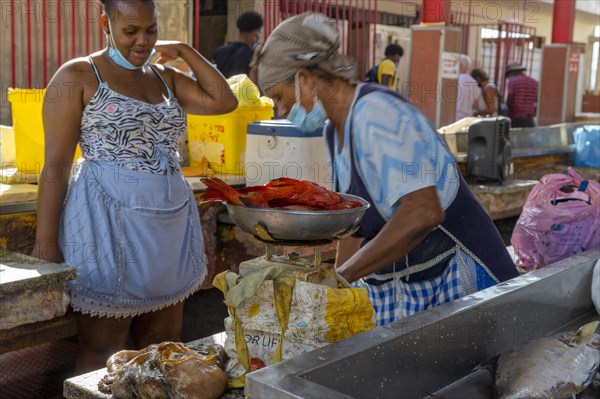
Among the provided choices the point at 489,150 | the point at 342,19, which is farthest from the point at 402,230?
the point at 342,19

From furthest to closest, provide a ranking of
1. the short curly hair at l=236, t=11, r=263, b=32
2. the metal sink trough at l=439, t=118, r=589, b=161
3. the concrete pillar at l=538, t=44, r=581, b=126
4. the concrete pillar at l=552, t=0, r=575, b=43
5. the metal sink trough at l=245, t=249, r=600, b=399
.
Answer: the concrete pillar at l=552, t=0, r=575, b=43 → the concrete pillar at l=538, t=44, r=581, b=126 → the short curly hair at l=236, t=11, r=263, b=32 → the metal sink trough at l=439, t=118, r=589, b=161 → the metal sink trough at l=245, t=249, r=600, b=399

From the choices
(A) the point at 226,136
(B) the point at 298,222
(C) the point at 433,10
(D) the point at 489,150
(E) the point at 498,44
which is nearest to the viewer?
(B) the point at 298,222

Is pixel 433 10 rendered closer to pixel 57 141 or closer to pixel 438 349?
pixel 57 141

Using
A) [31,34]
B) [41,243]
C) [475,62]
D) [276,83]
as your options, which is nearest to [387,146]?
[276,83]

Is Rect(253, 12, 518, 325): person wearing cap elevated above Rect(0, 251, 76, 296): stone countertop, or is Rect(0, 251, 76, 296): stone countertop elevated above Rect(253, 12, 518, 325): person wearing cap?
Rect(253, 12, 518, 325): person wearing cap

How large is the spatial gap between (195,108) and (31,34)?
384 cm

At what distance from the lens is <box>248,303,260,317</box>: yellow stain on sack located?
64.9 inches

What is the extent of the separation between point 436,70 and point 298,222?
766 centimetres

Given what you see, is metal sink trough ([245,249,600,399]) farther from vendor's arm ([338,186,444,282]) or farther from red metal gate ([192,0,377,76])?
red metal gate ([192,0,377,76])

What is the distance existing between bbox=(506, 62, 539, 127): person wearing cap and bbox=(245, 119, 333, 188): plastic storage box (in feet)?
22.9

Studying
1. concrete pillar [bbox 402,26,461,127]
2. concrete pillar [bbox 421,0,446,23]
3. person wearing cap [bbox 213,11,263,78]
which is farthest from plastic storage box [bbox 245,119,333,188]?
concrete pillar [bbox 421,0,446,23]

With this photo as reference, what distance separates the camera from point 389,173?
6.36 feet

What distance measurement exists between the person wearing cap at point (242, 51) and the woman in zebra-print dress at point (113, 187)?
10.4 feet

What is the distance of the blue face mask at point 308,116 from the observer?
203 cm
